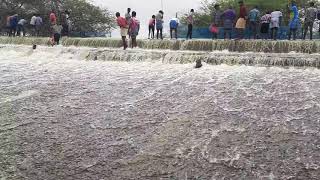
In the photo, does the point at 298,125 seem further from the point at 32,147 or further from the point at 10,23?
the point at 10,23

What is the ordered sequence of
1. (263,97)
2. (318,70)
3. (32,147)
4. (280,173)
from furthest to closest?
1. (318,70)
2. (263,97)
3. (32,147)
4. (280,173)

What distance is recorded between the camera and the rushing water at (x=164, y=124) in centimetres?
629

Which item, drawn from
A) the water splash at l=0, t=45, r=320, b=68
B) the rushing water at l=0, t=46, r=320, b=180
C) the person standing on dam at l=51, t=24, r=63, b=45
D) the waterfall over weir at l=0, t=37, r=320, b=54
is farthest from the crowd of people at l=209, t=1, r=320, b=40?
the person standing on dam at l=51, t=24, r=63, b=45

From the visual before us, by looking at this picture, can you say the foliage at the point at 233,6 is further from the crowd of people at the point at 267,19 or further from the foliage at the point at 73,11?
the crowd of people at the point at 267,19

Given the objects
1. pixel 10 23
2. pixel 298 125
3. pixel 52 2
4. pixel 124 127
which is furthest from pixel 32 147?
pixel 52 2

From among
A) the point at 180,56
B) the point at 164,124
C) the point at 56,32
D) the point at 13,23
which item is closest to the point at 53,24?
the point at 56,32

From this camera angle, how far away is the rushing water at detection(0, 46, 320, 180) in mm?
6289

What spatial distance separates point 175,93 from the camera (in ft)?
31.1

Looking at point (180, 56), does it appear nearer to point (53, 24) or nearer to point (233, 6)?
point (53, 24)

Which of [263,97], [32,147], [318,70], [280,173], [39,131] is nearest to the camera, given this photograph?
[280,173]

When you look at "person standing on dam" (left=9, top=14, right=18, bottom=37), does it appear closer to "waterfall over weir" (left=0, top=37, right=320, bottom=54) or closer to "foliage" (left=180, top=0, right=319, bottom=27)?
"waterfall over weir" (left=0, top=37, right=320, bottom=54)

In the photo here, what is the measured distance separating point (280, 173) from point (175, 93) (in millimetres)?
3785

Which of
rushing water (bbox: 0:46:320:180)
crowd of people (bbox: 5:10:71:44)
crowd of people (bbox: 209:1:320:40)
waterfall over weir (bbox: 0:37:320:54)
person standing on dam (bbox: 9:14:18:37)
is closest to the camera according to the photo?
rushing water (bbox: 0:46:320:180)

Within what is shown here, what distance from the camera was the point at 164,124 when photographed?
25.4 feet
